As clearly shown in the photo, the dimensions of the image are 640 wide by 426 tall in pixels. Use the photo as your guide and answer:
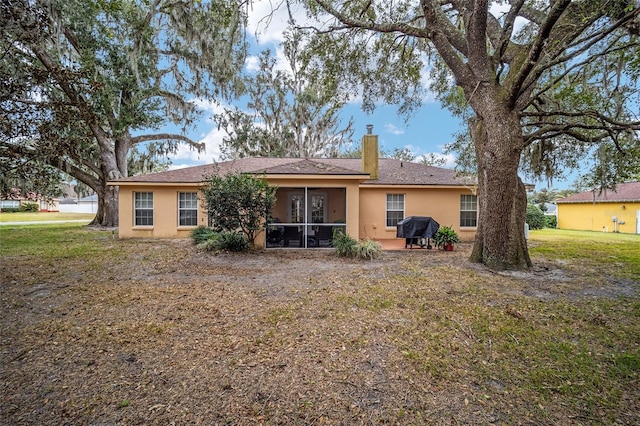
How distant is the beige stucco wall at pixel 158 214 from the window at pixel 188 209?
158 millimetres

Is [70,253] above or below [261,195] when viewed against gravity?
below

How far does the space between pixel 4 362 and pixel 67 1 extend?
12.8 m

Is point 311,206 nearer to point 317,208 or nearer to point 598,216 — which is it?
point 317,208

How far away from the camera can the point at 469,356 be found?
3.37 meters

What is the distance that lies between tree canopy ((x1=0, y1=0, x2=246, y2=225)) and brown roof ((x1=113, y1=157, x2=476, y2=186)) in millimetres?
2795

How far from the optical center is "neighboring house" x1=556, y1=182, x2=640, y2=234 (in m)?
19.0

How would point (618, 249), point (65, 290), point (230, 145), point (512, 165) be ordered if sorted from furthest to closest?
point (230, 145) < point (618, 249) < point (512, 165) < point (65, 290)

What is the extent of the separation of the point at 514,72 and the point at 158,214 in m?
13.1

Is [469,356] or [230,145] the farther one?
[230,145]

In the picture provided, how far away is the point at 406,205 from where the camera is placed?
13.1 metres

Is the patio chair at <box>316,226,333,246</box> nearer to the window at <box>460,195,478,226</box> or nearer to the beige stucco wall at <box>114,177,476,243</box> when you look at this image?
the beige stucco wall at <box>114,177,476,243</box>

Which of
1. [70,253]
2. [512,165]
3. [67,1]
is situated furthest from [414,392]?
[67,1]

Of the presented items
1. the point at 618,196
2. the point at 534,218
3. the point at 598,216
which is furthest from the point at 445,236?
the point at 598,216

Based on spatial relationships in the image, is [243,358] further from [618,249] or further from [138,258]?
[618,249]
